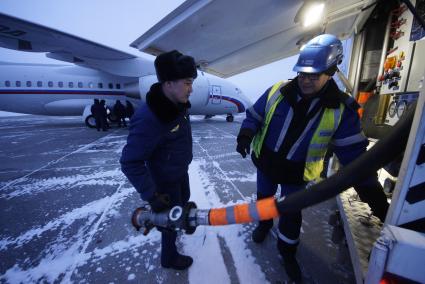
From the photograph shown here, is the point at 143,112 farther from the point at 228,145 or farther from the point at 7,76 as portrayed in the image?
the point at 7,76

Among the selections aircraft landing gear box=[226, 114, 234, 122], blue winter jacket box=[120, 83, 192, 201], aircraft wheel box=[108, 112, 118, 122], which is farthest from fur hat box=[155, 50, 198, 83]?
aircraft landing gear box=[226, 114, 234, 122]

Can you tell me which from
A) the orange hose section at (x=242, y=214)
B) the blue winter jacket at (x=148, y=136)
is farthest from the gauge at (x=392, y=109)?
the blue winter jacket at (x=148, y=136)

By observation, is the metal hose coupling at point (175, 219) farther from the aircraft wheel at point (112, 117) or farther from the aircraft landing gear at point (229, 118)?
the aircraft landing gear at point (229, 118)

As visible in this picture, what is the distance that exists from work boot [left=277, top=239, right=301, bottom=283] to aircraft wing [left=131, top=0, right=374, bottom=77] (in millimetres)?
2176

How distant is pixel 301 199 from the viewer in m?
0.91

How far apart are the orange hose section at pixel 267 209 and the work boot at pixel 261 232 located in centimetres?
122

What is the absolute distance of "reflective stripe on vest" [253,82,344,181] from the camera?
1.37 m

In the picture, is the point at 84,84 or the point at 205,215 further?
the point at 84,84

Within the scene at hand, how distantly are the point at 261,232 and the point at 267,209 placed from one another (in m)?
1.27

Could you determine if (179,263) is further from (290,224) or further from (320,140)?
(320,140)

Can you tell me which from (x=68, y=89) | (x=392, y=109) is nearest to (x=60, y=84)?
(x=68, y=89)

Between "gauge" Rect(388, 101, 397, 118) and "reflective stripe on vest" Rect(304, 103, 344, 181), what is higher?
"gauge" Rect(388, 101, 397, 118)

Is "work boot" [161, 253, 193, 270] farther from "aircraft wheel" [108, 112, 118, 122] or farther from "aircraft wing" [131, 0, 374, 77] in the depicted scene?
"aircraft wheel" [108, 112, 118, 122]

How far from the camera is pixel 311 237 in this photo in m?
2.11
